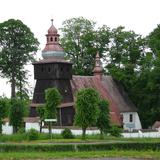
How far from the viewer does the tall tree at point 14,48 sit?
10075 cm

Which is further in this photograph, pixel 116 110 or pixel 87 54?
pixel 87 54

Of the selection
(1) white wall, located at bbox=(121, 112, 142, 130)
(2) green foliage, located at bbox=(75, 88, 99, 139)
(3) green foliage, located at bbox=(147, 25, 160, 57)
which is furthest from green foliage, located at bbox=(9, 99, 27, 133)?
(3) green foliage, located at bbox=(147, 25, 160, 57)

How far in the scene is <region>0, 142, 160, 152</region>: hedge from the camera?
160ft

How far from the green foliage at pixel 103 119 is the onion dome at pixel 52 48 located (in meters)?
19.6

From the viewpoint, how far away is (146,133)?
7762 centimetres

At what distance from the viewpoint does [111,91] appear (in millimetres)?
95500

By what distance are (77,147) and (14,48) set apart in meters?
53.9

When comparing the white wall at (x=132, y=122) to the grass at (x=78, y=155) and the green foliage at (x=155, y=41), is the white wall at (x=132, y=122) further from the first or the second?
the grass at (x=78, y=155)

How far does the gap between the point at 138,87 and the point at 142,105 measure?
2955 mm

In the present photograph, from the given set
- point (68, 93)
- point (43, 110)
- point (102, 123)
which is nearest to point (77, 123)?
point (102, 123)

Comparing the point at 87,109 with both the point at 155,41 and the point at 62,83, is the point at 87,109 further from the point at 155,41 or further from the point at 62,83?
the point at 155,41

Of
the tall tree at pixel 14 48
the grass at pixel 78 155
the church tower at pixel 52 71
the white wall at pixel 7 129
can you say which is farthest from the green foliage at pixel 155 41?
the grass at pixel 78 155

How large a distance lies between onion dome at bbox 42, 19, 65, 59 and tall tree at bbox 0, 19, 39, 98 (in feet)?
42.6

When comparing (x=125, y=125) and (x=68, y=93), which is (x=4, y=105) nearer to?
(x=68, y=93)
